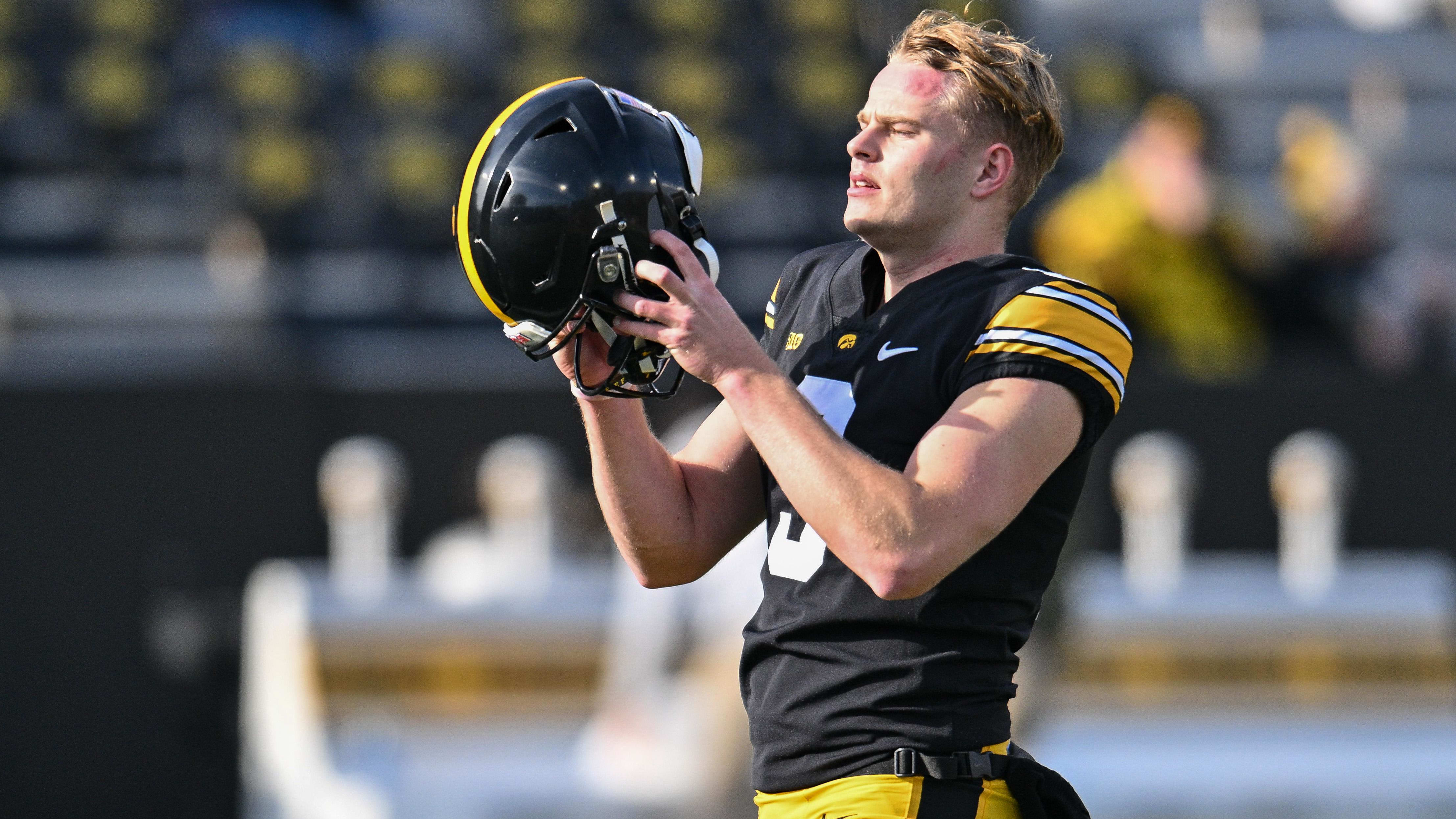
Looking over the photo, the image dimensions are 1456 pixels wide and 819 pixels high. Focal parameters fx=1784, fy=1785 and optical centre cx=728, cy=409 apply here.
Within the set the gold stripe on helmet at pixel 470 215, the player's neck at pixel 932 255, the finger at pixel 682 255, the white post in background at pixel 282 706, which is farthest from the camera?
the white post in background at pixel 282 706

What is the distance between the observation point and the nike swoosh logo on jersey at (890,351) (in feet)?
8.02

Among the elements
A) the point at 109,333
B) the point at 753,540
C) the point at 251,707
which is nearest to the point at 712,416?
the point at 753,540

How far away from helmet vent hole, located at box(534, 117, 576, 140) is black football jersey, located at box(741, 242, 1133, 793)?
1.60 feet

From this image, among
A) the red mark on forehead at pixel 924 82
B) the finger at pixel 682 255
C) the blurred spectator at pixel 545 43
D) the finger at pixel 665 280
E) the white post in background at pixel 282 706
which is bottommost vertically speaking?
the finger at pixel 665 280

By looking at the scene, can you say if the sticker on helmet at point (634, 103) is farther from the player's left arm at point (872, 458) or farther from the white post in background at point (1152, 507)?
the white post in background at point (1152, 507)

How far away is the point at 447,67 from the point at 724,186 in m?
1.82

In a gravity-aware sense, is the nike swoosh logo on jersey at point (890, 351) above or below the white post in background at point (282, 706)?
below

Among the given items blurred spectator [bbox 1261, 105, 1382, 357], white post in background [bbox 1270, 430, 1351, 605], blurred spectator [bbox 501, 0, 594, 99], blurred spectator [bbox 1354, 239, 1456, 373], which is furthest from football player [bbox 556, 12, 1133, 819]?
blurred spectator [bbox 501, 0, 594, 99]

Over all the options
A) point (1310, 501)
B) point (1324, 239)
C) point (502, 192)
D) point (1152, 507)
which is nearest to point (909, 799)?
point (502, 192)

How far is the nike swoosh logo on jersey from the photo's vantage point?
8.02ft

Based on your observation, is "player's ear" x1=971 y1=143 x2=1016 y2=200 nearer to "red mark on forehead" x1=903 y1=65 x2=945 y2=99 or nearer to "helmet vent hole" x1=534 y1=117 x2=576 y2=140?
"red mark on forehead" x1=903 y1=65 x2=945 y2=99

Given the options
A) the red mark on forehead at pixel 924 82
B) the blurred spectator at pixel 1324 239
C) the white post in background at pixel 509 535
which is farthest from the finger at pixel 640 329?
the blurred spectator at pixel 1324 239

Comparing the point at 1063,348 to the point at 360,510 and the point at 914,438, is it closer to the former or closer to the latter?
the point at 914,438

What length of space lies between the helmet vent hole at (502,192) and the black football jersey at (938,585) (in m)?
0.51
